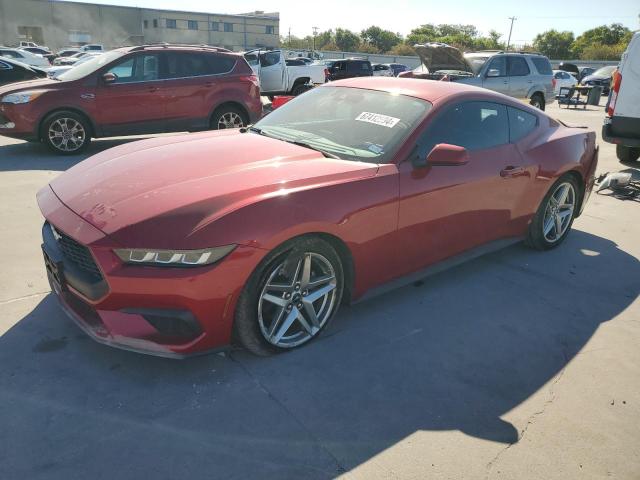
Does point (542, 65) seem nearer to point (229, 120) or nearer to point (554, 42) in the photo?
point (229, 120)

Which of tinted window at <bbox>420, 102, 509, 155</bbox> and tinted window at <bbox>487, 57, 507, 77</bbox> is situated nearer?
tinted window at <bbox>420, 102, 509, 155</bbox>

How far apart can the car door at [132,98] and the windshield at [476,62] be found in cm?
844

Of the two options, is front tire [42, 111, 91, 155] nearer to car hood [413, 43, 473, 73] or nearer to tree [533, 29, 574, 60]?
car hood [413, 43, 473, 73]

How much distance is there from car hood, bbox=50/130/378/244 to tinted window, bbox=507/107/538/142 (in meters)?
1.72

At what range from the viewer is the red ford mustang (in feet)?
8.05

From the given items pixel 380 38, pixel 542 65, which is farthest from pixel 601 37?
pixel 542 65

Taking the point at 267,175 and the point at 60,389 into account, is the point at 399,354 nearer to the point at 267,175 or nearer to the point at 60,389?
the point at 267,175

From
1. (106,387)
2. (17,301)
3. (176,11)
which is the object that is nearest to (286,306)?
(106,387)

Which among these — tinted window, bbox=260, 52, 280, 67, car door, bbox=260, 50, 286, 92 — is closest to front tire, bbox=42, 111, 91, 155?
car door, bbox=260, 50, 286, 92

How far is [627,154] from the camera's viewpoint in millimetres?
9125

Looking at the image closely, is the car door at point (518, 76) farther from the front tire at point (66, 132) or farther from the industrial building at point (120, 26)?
the industrial building at point (120, 26)

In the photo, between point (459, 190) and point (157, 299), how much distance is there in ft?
7.26

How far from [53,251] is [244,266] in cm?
115

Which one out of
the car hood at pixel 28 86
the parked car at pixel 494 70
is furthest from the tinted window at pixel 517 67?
the car hood at pixel 28 86
